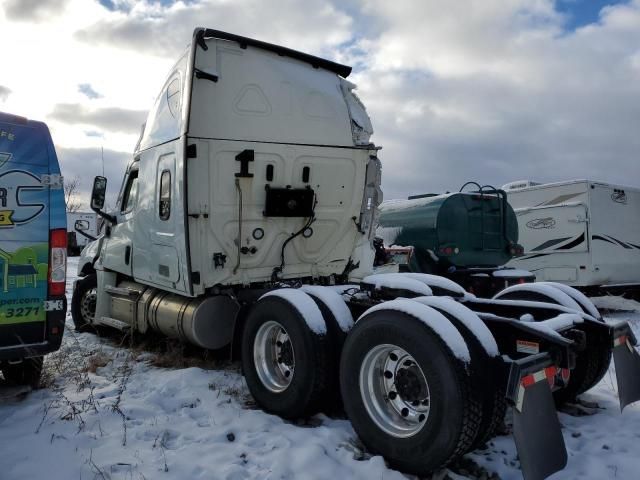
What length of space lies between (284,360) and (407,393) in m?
1.40

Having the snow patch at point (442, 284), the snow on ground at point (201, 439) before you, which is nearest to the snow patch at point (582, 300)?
the snow on ground at point (201, 439)

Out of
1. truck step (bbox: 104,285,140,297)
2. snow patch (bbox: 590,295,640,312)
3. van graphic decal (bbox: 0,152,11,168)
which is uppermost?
van graphic decal (bbox: 0,152,11,168)

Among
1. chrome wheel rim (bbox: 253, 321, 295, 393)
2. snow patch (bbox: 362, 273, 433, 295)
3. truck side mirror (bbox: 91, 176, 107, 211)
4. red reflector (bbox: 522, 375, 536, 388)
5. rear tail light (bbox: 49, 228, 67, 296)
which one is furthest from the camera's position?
truck side mirror (bbox: 91, 176, 107, 211)

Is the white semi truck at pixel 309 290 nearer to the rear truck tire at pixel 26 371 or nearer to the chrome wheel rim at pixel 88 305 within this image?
the chrome wheel rim at pixel 88 305

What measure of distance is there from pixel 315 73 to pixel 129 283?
3.75 meters

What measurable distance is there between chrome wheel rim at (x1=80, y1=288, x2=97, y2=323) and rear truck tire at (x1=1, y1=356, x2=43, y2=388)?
275 centimetres

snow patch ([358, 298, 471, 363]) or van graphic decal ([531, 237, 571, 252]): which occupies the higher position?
van graphic decal ([531, 237, 571, 252])

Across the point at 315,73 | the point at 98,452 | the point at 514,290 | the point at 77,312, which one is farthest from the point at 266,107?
the point at 77,312

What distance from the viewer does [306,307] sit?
4.15 meters

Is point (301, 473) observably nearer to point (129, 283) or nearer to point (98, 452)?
point (98, 452)

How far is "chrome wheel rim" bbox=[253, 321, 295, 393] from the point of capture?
14.5 feet

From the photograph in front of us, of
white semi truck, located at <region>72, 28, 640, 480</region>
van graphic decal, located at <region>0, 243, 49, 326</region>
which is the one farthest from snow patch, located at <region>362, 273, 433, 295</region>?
van graphic decal, located at <region>0, 243, 49, 326</region>

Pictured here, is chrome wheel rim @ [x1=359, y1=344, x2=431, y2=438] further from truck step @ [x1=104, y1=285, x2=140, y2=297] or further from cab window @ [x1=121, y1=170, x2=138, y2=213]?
cab window @ [x1=121, y1=170, x2=138, y2=213]

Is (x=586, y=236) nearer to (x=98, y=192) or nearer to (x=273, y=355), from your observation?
(x=273, y=355)
